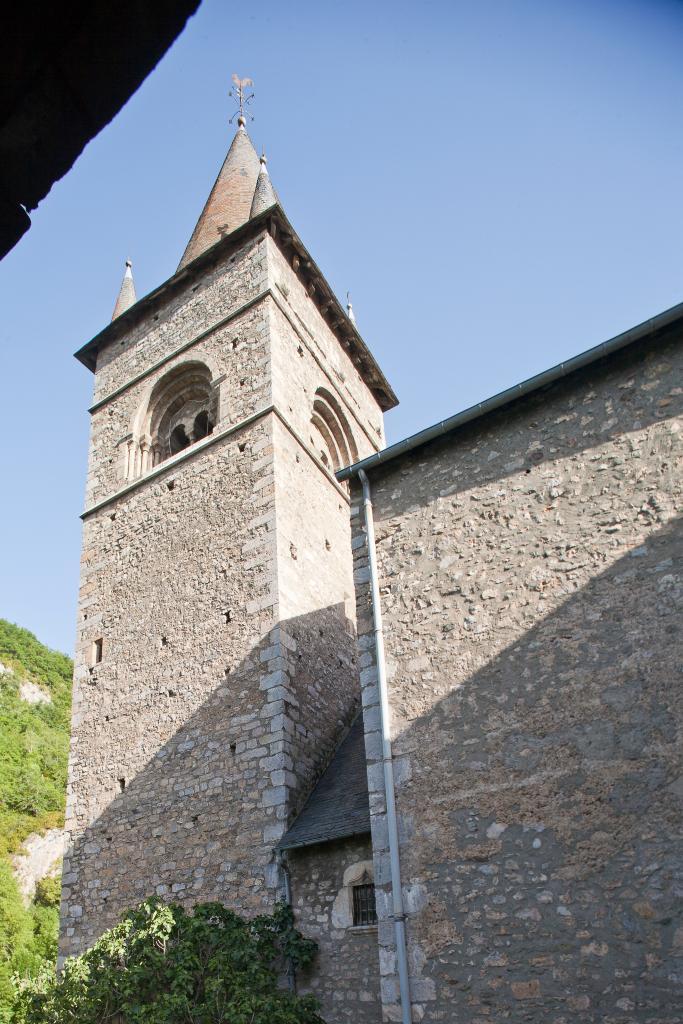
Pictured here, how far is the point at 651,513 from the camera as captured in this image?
652 cm

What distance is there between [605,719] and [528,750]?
2.11 feet

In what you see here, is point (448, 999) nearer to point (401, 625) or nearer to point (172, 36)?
point (401, 625)

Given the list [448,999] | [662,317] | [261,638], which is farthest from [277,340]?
[448,999]

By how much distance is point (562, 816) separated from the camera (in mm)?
5945

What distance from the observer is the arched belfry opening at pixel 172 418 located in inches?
559

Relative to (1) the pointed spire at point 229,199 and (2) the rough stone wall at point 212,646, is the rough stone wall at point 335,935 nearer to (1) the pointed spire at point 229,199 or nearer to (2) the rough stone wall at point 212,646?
(2) the rough stone wall at point 212,646

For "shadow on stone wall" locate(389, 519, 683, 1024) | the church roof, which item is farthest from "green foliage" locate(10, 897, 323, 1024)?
"shadow on stone wall" locate(389, 519, 683, 1024)

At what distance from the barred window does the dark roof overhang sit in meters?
10.9

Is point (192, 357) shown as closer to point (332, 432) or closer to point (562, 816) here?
point (332, 432)

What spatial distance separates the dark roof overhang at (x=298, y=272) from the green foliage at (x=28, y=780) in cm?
1099

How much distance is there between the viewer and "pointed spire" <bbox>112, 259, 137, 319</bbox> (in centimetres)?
1725

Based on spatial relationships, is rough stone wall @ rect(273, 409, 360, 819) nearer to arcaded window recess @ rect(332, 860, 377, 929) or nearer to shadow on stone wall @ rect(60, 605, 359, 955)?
shadow on stone wall @ rect(60, 605, 359, 955)

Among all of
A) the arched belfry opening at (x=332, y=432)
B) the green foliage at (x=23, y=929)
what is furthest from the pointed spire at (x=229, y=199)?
the green foliage at (x=23, y=929)

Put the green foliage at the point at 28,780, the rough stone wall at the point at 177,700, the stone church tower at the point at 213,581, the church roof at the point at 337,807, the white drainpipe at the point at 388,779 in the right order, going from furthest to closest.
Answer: the green foliage at the point at 28,780, the stone church tower at the point at 213,581, the rough stone wall at the point at 177,700, the church roof at the point at 337,807, the white drainpipe at the point at 388,779
